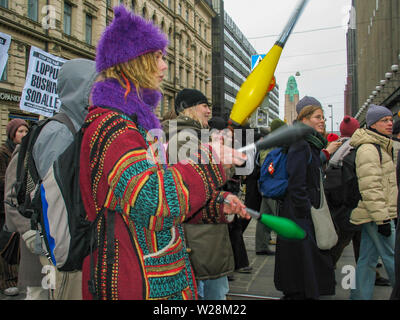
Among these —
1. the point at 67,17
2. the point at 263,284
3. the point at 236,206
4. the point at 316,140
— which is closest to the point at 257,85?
Result: the point at 236,206

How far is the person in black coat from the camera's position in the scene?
3.42 metres

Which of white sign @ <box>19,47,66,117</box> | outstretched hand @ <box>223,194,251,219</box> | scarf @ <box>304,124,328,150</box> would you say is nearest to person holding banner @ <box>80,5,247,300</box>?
outstretched hand @ <box>223,194,251,219</box>

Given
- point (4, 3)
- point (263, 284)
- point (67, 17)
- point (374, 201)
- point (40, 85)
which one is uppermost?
point (67, 17)

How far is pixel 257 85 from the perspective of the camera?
4.62 ft

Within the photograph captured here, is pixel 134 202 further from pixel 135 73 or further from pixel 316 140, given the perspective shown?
pixel 316 140

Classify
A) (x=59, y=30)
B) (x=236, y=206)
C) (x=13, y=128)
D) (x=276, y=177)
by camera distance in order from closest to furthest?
(x=236, y=206), (x=276, y=177), (x=13, y=128), (x=59, y=30)

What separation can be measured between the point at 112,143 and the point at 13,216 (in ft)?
7.49

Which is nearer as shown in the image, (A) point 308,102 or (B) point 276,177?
(B) point 276,177

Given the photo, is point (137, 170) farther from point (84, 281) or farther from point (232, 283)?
point (232, 283)

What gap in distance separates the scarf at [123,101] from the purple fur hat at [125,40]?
0.10 meters

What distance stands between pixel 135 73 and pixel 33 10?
60.2 ft

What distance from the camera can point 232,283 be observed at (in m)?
4.54

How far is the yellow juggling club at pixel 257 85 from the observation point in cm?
137

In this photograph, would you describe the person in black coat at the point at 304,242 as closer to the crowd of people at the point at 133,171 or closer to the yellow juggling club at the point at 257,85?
the crowd of people at the point at 133,171
